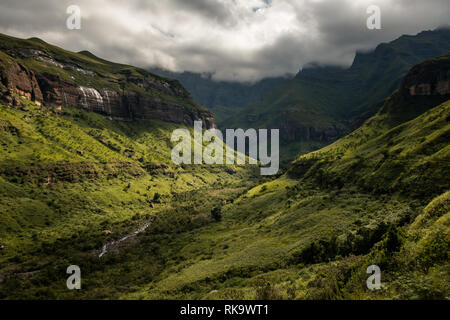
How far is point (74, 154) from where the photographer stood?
6870 inches

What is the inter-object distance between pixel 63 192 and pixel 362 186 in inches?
6044

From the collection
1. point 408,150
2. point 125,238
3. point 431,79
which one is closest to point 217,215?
point 125,238

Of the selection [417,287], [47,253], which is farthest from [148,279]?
[417,287]

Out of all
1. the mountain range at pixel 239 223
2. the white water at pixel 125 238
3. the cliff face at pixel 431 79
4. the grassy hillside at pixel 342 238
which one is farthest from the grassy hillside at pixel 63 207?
the cliff face at pixel 431 79

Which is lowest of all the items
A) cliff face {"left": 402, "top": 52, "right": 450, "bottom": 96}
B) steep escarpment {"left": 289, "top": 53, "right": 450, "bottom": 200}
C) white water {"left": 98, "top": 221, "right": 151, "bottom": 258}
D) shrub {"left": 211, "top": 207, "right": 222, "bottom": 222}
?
white water {"left": 98, "top": 221, "right": 151, "bottom": 258}

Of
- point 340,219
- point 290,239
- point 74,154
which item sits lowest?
point 290,239

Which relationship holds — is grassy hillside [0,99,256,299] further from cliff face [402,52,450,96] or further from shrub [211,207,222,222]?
cliff face [402,52,450,96]

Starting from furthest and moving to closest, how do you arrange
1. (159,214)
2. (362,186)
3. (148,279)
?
1. (159,214)
2. (362,186)
3. (148,279)

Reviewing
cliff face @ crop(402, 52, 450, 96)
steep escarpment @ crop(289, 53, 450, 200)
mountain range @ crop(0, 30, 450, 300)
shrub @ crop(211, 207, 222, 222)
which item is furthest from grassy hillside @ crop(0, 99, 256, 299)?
cliff face @ crop(402, 52, 450, 96)

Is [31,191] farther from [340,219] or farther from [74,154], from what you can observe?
[340,219]

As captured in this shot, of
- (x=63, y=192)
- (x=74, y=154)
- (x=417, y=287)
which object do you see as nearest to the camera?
(x=417, y=287)

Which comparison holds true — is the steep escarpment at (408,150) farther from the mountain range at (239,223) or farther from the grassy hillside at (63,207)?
the grassy hillside at (63,207)

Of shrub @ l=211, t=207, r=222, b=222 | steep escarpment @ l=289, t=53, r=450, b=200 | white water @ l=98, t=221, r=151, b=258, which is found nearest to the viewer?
steep escarpment @ l=289, t=53, r=450, b=200

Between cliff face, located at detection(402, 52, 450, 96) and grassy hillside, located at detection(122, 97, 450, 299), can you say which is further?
cliff face, located at detection(402, 52, 450, 96)
